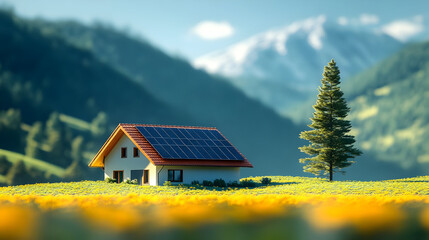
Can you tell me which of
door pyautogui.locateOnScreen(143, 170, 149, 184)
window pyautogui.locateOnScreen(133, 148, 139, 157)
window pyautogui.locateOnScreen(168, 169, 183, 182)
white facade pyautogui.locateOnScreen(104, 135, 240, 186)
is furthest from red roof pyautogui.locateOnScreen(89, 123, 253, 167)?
door pyautogui.locateOnScreen(143, 170, 149, 184)

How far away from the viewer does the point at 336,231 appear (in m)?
8.81

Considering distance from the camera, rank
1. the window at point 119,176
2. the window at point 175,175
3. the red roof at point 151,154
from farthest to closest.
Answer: the window at point 119,176 < the window at point 175,175 < the red roof at point 151,154

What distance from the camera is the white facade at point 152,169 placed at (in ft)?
161

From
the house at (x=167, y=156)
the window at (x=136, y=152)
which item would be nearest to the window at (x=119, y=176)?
the house at (x=167, y=156)

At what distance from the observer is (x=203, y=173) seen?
5125 centimetres

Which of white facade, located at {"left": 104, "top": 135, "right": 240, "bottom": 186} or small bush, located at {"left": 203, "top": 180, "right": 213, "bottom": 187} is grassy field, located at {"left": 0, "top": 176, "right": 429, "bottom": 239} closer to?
white facade, located at {"left": 104, "top": 135, "right": 240, "bottom": 186}

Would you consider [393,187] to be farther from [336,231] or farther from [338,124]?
[336,231]

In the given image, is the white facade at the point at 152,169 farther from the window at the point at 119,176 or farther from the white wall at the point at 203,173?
the window at the point at 119,176

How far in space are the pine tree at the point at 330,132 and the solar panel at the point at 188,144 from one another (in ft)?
23.0

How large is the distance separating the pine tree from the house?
6728 mm

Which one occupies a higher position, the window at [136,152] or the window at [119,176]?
the window at [136,152]

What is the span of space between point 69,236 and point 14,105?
177475 millimetres

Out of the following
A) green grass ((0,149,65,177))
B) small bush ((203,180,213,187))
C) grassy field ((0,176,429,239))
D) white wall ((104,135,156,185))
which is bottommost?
grassy field ((0,176,429,239))

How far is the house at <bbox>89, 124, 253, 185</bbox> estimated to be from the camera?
161ft
